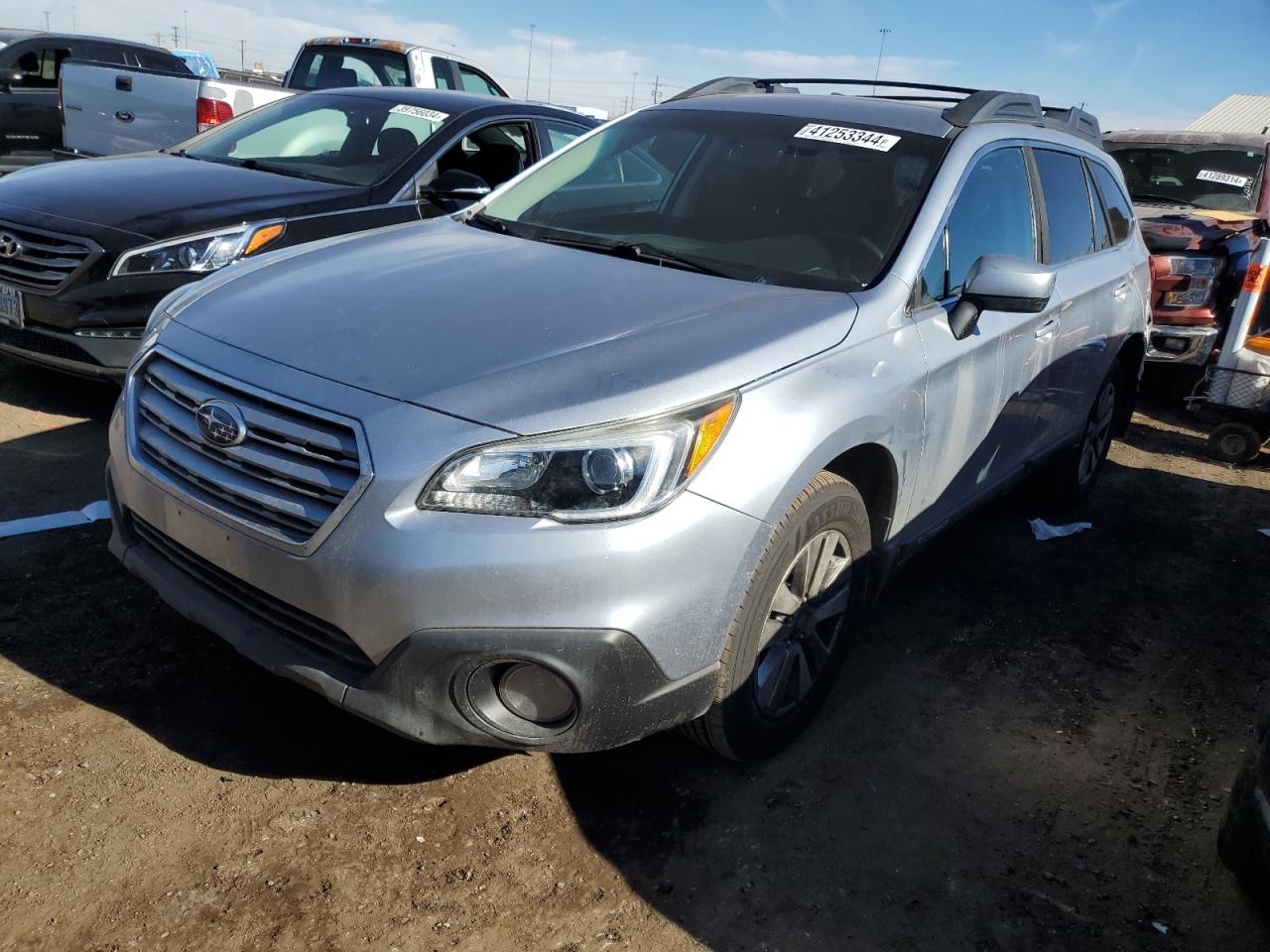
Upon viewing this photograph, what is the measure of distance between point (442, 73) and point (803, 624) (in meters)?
9.13

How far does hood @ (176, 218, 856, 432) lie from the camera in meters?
2.31

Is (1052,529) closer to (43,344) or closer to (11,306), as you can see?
(43,344)

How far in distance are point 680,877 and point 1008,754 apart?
3.96 feet

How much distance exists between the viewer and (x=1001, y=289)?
3.07m

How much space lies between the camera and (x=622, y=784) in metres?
2.79

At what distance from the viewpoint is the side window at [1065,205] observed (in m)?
4.13

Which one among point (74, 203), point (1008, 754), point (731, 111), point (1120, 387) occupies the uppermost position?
point (731, 111)

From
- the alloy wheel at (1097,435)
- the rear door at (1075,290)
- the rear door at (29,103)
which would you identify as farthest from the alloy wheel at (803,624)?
the rear door at (29,103)

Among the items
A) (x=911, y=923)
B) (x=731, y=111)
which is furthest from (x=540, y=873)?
(x=731, y=111)

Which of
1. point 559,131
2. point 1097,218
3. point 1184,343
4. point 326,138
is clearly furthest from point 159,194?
point 1184,343

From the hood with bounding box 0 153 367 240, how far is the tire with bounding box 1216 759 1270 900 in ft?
14.8

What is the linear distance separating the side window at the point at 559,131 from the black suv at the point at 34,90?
701 cm

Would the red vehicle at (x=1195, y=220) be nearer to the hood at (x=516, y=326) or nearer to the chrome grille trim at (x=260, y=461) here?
the hood at (x=516, y=326)

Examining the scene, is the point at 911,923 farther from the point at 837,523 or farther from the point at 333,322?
the point at 333,322
